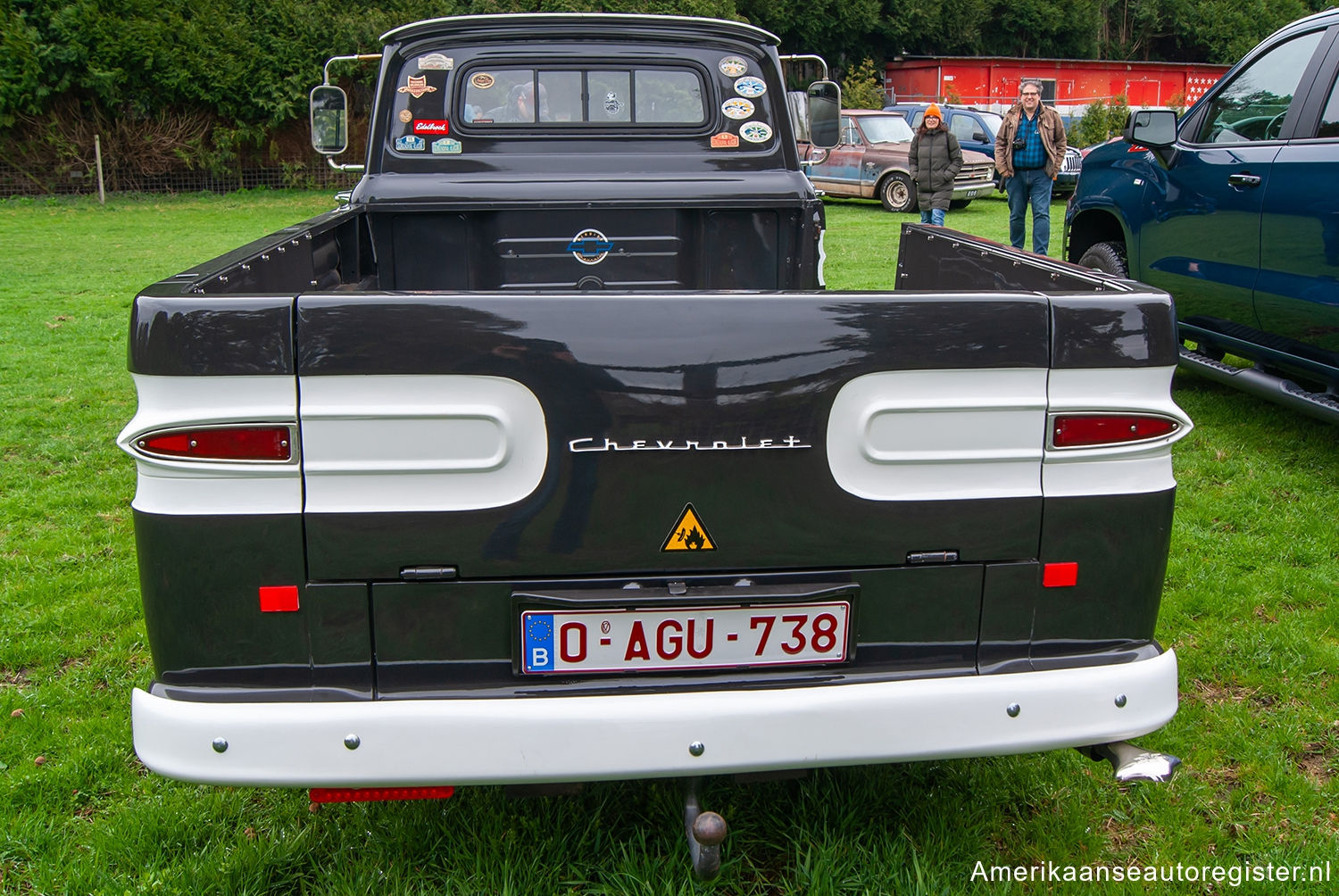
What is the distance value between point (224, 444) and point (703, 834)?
110 centimetres

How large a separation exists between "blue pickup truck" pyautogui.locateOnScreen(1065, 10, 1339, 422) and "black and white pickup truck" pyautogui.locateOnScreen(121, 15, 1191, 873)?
9.81 feet

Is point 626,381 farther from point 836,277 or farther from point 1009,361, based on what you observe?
point 836,277

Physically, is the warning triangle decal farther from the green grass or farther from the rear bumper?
the green grass

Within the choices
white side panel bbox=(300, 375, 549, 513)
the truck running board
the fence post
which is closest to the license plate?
white side panel bbox=(300, 375, 549, 513)

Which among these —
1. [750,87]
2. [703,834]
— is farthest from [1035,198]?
[703,834]

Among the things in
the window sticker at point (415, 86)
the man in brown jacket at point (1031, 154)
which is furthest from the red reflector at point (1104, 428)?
the man in brown jacket at point (1031, 154)

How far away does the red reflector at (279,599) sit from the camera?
6.16 ft

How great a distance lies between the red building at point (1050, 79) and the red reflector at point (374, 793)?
111 ft

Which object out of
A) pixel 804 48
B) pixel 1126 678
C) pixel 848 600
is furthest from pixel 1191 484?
pixel 804 48

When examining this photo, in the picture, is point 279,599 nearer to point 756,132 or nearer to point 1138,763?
point 1138,763

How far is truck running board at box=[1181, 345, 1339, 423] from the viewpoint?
175 inches

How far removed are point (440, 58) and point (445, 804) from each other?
3040mm

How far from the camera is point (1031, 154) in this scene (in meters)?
9.79

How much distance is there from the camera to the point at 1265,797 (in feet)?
8.71
